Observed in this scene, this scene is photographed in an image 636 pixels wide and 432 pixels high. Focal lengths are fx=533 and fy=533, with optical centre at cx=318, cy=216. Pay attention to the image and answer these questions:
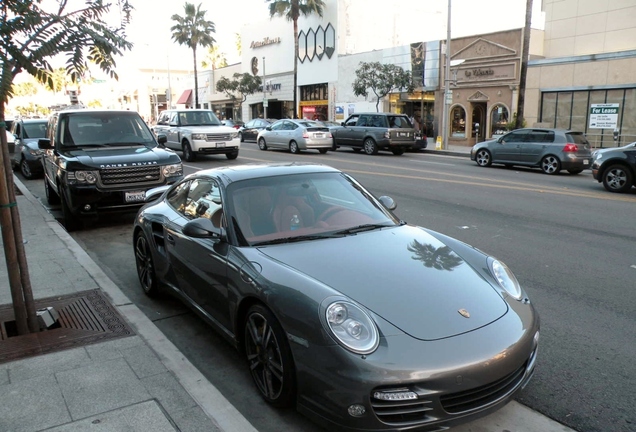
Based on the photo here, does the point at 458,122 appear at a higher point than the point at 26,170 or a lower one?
higher

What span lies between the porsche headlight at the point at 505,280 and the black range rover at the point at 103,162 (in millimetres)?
6518

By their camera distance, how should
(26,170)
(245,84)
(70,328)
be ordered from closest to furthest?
(70,328), (26,170), (245,84)

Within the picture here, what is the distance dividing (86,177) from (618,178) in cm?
1239

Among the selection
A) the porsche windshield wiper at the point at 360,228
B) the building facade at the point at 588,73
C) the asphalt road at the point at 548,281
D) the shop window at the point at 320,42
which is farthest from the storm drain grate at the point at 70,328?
the shop window at the point at 320,42

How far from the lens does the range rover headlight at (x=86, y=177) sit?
28.0ft

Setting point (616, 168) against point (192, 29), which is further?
point (192, 29)

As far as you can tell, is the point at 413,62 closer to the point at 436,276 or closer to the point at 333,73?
the point at 333,73

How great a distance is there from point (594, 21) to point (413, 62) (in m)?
10.8

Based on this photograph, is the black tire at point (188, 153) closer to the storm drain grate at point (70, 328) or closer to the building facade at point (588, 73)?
the storm drain grate at point (70, 328)

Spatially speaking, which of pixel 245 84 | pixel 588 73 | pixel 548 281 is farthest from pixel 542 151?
pixel 245 84

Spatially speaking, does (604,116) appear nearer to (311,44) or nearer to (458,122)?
(458,122)

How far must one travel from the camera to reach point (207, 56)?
8644 cm

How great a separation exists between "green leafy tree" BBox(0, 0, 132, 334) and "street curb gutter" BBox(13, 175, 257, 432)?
841 millimetres

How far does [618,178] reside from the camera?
13531mm
